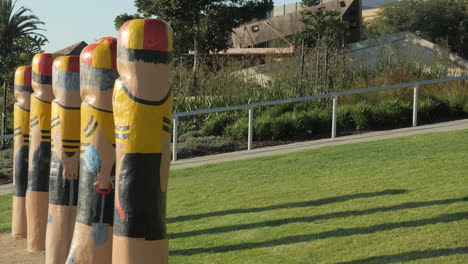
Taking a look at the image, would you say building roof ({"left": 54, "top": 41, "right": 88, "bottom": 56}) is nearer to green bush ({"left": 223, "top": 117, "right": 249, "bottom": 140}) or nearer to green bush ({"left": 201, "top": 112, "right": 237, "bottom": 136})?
green bush ({"left": 201, "top": 112, "right": 237, "bottom": 136})

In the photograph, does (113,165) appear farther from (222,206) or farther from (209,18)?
(209,18)

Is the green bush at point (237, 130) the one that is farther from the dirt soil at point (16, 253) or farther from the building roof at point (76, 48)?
the building roof at point (76, 48)

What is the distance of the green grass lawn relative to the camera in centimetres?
517

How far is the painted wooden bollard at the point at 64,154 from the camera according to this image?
5441mm

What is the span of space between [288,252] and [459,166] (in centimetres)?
320

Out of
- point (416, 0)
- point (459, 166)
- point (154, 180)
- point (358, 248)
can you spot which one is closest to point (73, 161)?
point (154, 180)

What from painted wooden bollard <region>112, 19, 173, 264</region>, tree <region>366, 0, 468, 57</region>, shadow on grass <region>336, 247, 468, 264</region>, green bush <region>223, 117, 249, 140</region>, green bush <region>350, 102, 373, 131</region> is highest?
tree <region>366, 0, 468, 57</region>

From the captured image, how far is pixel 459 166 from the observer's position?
7.43 m

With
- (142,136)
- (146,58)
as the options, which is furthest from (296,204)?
(146,58)

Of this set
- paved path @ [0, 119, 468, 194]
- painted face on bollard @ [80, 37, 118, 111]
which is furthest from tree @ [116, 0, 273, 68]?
painted face on bollard @ [80, 37, 118, 111]

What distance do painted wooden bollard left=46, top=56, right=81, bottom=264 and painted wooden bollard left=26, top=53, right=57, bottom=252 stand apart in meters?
0.65

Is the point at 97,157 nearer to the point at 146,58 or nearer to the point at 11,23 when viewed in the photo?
the point at 146,58

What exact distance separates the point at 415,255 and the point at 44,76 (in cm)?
391

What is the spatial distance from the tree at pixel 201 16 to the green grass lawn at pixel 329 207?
37.0ft
